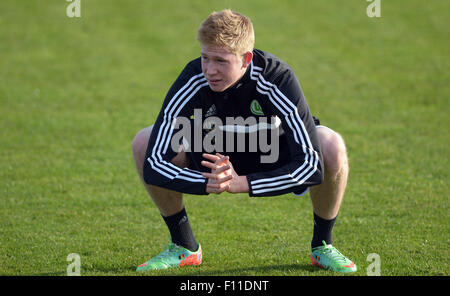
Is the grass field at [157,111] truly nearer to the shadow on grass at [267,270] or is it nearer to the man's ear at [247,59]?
the shadow on grass at [267,270]

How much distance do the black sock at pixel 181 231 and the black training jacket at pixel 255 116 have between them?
511mm

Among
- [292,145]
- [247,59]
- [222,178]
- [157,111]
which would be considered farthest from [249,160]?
[157,111]

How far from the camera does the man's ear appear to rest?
3.99m

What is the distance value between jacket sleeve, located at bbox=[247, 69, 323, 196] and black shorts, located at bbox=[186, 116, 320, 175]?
A: 0.22m

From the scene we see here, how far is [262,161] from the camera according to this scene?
4.25 m

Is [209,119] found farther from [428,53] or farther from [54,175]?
[428,53]

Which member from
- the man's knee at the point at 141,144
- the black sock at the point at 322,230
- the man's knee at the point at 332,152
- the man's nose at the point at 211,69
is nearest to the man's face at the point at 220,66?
the man's nose at the point at 211,69

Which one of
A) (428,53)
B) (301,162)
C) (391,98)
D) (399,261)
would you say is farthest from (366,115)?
(301,162)

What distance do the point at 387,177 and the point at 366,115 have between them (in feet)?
6.86

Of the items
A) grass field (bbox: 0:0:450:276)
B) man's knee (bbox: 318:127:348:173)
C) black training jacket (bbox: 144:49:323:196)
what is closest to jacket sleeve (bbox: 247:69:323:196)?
black training jacket (bbox: 144:49:323:196)

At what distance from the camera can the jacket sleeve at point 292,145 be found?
3822 mm

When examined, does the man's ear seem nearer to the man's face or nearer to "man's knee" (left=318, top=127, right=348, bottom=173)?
the man's face

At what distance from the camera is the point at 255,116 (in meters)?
4.25

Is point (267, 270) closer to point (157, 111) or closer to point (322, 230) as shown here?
point (322, 230)
